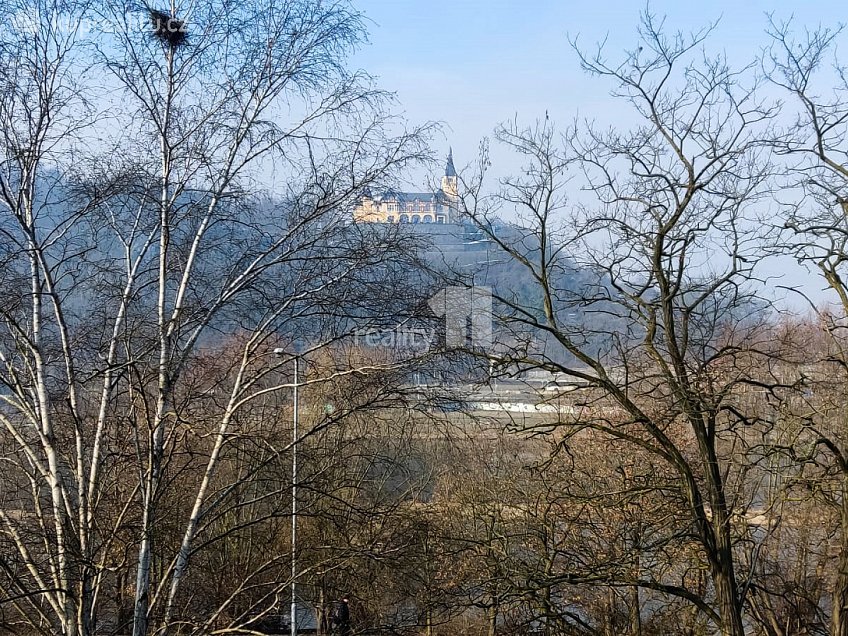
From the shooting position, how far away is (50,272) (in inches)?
251

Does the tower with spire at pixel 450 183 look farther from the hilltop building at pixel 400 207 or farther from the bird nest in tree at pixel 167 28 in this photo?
the bird nest in tree at pixel 167 28

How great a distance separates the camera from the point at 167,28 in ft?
21.9

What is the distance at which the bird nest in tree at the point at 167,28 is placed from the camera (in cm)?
666

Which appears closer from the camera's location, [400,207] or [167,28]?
[167,28]

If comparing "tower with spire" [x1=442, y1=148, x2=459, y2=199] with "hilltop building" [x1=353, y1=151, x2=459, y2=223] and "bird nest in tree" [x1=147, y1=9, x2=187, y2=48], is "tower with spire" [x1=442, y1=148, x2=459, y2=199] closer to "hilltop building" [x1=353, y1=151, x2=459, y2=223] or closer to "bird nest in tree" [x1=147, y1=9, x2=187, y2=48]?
"hilltop building" [x1=353, y1=151, x2=459, y2=223]

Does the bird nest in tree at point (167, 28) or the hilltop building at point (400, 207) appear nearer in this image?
the bird nest in tree at point (167, 28)

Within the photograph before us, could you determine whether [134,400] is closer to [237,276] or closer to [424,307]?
[237,276]

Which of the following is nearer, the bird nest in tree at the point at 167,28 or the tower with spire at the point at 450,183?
the bird nest in tree at the point at 167,28

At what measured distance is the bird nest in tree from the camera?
666 centimetres

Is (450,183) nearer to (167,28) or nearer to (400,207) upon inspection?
(400,207)

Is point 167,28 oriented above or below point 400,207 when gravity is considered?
above

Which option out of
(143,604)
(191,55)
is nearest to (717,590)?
(143,604)

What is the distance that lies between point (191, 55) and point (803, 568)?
13497 mm

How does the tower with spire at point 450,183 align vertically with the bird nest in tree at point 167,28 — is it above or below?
below
